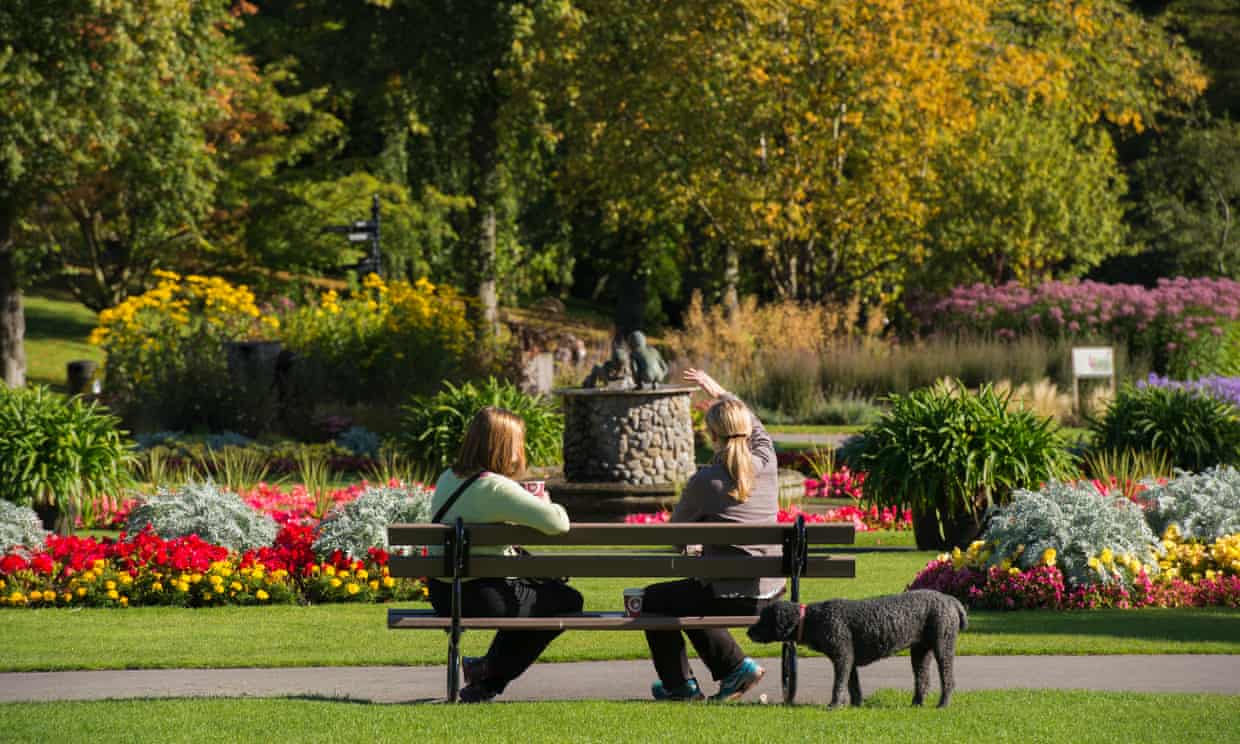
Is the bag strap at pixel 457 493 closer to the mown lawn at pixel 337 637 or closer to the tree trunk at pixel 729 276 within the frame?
the mown lawn at pixel 337 637

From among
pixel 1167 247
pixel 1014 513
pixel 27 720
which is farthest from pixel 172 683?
pixel 1167 247

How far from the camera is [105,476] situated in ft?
42.6

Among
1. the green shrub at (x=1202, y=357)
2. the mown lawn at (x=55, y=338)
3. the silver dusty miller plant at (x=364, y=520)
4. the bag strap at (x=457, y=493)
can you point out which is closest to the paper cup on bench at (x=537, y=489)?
the bag strap at (x=457, y=493)

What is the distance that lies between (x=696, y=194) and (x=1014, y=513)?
785 inches

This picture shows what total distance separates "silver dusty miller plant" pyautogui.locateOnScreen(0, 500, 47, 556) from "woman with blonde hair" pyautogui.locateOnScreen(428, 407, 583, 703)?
5.23m

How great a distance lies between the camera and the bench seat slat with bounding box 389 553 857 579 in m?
6.94

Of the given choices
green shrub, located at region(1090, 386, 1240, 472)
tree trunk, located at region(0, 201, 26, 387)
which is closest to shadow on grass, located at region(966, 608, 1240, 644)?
green shrub, located at region(1090, 386, 1240, 472)

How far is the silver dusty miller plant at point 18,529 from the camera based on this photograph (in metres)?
11.3

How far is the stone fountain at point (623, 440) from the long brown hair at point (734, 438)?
865cm

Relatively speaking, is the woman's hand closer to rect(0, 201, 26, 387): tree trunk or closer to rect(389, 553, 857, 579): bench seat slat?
rect(389, 553, 857, 579): bench seat slat

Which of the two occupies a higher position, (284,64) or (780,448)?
(284,64)

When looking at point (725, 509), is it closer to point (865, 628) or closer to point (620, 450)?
point (865, 628)

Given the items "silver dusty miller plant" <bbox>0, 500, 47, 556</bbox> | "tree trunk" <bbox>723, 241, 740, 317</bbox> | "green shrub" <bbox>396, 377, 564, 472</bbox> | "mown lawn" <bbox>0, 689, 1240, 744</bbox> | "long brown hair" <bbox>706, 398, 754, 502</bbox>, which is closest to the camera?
"mown lawn" <bbox>0, 689, 1240, 744</bbox>

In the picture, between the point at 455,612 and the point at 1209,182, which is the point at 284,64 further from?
the point at 455,612
